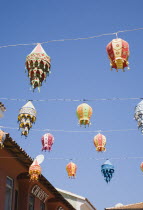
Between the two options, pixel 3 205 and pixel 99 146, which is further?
pixel 99 146

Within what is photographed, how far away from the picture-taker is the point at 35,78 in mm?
10531

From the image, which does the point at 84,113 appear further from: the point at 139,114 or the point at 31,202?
the point at 31,202

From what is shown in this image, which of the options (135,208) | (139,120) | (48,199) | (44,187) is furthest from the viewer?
(135,208)

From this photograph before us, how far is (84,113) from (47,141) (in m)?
3.18

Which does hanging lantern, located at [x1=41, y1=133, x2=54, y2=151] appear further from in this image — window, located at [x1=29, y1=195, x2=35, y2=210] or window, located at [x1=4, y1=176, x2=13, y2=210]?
window, located at [x1=29, y1=195, x2=35, y2=210]

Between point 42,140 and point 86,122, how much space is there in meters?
3.41

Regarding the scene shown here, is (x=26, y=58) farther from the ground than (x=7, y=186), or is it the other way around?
(x=26, y=58)

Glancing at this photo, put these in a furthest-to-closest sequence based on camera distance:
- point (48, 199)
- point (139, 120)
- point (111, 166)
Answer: point (48, 199), point (111, 166), point (139, 120)

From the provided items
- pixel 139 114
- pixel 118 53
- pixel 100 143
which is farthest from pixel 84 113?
pixel 118 53

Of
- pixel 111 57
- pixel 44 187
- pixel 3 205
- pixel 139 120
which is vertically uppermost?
pixel 111 57

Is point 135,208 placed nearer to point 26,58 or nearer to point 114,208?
point 114,208

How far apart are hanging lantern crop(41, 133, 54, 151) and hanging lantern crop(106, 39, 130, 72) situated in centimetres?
673

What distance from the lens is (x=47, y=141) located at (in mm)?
15914

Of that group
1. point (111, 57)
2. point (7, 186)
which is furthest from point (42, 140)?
point (111, 57)
